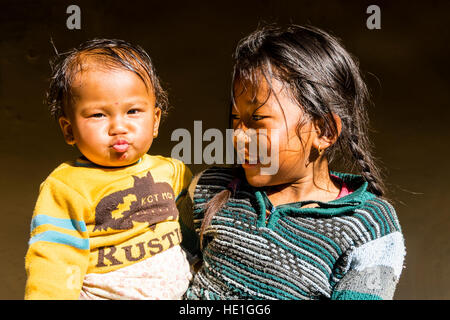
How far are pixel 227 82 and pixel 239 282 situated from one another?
129 centimetres

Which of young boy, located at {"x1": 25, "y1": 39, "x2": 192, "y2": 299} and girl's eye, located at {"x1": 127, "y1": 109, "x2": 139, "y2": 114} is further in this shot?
girl's eye, located at {"x1": 127, "y1": 109, "x2": 139, "y2": 114}

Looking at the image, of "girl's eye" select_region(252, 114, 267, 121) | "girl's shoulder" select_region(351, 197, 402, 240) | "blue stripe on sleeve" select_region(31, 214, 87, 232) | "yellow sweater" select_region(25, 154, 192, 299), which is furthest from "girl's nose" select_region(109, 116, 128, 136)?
"girl's shoulder" select_region(351, 197, 402, 240)

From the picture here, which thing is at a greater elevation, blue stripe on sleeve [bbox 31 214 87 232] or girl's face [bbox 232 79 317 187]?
girl's face [bbox 232 79 317 187]

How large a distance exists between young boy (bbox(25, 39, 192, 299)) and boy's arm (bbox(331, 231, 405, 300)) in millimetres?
568

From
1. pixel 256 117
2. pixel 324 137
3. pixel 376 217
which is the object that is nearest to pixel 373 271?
pixel 376 217

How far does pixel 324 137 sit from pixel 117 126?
26.1 inches

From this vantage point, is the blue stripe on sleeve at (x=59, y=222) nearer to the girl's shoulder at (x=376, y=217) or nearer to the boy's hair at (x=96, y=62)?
the boy's hair at (x=96, y=62)

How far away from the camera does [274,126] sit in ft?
5.39

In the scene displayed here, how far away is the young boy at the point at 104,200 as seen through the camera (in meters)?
1.61

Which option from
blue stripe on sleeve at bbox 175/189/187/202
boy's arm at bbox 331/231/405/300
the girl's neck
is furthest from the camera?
blue stripe on sleeve at bbox 175/189/187/202

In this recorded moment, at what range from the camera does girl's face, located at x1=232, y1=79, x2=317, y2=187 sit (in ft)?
5.38

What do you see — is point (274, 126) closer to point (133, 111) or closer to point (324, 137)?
point (324, 137)

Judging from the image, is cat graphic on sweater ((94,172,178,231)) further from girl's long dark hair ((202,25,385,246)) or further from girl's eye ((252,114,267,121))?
girl's eye ((252,114,267,121))

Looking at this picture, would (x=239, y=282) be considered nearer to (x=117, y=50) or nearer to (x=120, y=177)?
(x=120, y=177)
